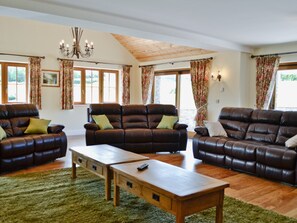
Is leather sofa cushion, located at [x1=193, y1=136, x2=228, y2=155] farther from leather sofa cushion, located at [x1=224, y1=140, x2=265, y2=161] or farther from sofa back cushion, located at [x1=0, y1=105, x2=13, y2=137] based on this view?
sofa back cushion, located at [x1=0, y1=105, x2=13, y2=137]

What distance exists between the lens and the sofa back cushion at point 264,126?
4824mm

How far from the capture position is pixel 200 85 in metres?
7.61

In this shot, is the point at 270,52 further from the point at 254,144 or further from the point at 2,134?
the point at 2,134

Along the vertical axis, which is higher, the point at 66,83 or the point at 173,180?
the point at 66,83

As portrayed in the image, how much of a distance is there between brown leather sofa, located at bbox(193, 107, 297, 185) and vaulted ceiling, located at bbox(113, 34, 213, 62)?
2.79m

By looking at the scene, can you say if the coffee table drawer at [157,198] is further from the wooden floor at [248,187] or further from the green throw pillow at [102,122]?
the green throw pillow at [102,122]

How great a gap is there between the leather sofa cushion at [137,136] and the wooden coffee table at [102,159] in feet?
5.47

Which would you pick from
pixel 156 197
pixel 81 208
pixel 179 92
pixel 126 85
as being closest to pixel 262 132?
pixel 156 197

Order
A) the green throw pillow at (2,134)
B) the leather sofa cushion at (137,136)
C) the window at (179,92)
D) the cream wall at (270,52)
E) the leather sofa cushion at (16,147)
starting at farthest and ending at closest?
the window at (179,92)
the cream wall at (270,52)
the leather sofa cushion at (137,136)
the green throw pillow at (2,134)
the leather sofa cushion at (16,147)

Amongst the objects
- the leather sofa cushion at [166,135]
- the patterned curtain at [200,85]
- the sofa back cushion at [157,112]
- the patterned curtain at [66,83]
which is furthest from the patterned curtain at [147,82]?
the leather sofa cushion at [166,135]

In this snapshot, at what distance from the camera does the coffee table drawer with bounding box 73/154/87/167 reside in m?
3.65

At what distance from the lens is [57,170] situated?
438 cm

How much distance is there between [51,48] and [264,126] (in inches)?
239

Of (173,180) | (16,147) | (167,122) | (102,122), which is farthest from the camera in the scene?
(167,122)
